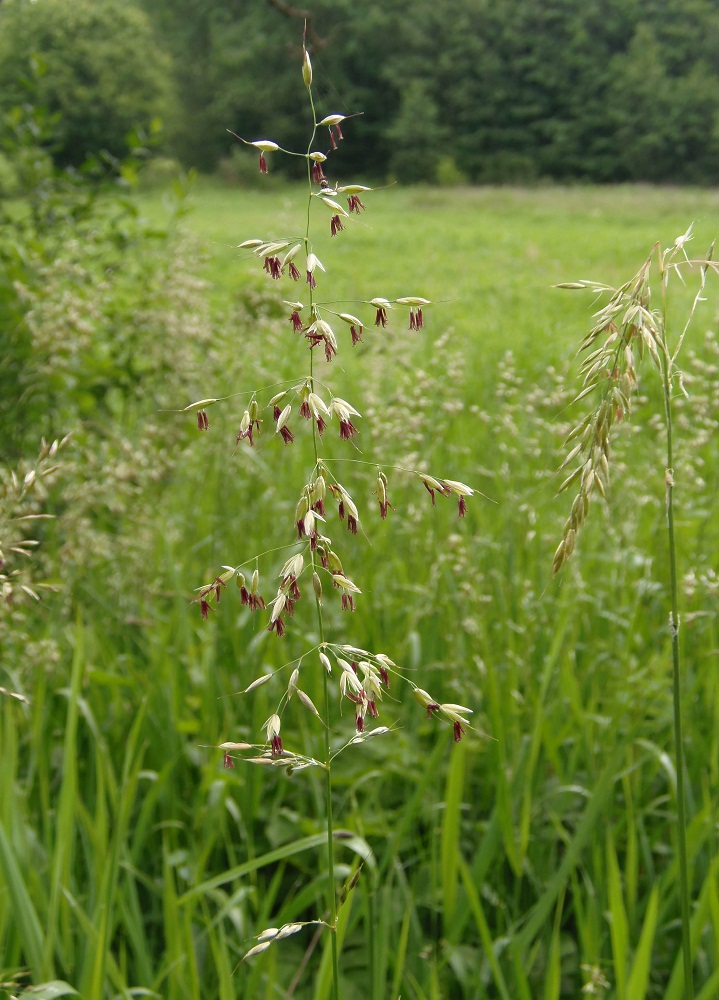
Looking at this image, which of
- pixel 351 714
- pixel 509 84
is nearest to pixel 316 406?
pixel 351 714

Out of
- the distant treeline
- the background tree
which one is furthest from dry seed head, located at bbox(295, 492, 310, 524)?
the distant treeline

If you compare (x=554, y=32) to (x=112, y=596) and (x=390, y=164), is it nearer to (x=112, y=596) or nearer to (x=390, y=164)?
(x=390, y=164)

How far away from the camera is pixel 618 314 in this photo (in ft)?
3.20

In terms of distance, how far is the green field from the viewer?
1849 millimetres

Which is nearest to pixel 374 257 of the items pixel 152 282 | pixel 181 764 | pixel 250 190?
pixel 152 282

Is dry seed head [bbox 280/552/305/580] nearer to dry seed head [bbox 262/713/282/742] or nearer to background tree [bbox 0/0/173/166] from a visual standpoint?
dry seed head [bbox 262/713/282/742]

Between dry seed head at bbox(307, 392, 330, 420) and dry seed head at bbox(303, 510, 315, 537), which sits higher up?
dry seed head at bbox(307, 392, 330, 420)

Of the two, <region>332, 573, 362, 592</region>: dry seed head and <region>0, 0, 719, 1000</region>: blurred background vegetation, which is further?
<region>0, 0, 719, 1000</region>: blurred background vegetation

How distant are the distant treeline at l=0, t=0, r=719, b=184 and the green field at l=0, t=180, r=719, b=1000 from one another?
42.0 m

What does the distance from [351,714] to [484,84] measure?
1989 inches

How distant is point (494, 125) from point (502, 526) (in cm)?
5008

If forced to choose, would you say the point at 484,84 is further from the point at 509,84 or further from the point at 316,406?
the point at 316,406

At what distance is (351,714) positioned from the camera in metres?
2.78

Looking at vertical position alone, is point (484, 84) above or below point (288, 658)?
above
